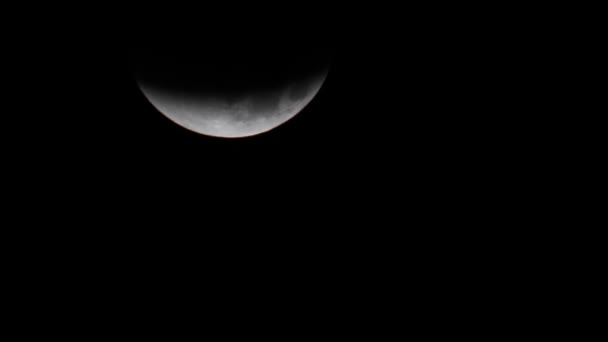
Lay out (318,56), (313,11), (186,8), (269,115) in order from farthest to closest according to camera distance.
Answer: (269,115) → (318,56) → (313,11) → (186,8)

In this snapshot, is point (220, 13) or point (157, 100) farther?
point (157, 100)

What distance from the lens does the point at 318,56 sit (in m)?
2.62

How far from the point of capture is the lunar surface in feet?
8.57

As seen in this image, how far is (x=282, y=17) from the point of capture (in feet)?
7.60

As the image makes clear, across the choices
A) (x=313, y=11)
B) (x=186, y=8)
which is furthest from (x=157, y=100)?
(x=313, y=11)

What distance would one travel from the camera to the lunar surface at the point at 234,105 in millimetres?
2613

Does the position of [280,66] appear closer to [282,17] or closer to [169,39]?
[282,17]

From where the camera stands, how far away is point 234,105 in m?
2.65

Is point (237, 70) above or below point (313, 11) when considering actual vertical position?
below

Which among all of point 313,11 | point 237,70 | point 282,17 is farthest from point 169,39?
point 313,11

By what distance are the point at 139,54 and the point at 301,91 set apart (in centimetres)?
94

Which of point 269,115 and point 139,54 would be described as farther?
point 269,115

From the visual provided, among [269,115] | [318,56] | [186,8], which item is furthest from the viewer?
[269,115]

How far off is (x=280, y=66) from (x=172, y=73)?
0.60m
